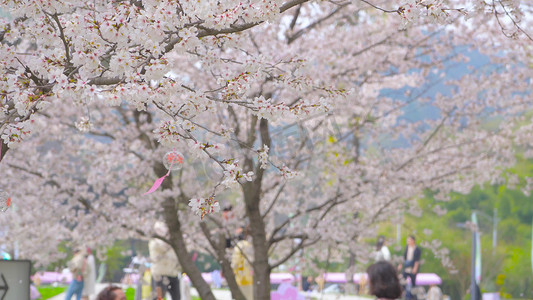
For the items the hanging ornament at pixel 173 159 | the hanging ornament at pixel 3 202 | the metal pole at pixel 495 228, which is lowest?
the hanging ornament at pixel 3 202

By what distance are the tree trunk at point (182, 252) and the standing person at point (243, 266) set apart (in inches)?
56.9

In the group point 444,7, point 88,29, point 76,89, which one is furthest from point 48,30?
point 444,7

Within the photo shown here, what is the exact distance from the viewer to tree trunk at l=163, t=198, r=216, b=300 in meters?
8.20

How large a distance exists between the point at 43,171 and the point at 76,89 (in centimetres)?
629

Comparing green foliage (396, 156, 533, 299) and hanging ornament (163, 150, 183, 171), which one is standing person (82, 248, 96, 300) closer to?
hanging ornament (163, 150, 183, 171)

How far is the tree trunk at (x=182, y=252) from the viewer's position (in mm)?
8203

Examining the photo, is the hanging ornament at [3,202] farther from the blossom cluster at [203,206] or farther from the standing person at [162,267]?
the standing person at [162,267]

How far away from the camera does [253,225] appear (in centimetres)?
852

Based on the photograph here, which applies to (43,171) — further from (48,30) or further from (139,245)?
(48,30)

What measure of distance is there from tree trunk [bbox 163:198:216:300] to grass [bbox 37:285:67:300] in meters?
11.1

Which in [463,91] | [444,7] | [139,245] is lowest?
[139,245]

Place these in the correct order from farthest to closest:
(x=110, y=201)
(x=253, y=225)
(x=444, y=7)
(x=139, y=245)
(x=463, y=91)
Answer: (x=139, y=245), (x=463, y=91), (x=110, y=201), (x=253, y=225), (x=444, y=7)

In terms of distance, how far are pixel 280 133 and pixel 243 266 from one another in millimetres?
3331

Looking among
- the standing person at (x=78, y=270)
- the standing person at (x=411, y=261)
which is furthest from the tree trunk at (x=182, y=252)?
the standing person at (x=411, y=261)
